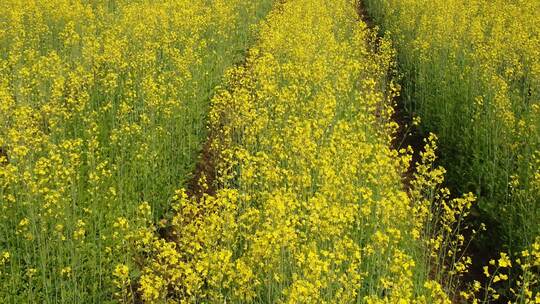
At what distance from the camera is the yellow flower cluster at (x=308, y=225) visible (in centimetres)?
405

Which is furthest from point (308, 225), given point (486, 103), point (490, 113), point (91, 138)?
point (486, 103)

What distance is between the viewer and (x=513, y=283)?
5.87 meters

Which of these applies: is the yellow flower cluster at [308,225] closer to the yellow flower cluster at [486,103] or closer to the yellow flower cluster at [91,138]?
the yellow flower cluster at [91,138]

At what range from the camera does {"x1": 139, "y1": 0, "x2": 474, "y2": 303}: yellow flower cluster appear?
405 cm

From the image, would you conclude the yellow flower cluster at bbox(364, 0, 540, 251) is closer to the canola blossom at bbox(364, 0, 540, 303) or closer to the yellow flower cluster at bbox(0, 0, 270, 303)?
the canola blossom at bbox(364, 0, 540, 303)

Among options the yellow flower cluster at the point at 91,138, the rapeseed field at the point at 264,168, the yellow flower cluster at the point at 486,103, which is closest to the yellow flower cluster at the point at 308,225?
the rapeseed field at the point at 264,168

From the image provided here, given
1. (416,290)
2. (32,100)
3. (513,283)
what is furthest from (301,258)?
(32,100)

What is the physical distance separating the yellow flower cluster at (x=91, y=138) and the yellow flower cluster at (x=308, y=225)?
0.52 meters

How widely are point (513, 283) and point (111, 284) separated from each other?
13.6 feet

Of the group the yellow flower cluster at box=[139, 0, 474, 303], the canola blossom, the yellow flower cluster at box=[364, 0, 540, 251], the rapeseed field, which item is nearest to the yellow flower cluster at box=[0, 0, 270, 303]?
the rapeseed field

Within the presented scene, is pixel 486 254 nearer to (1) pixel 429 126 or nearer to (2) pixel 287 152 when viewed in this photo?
(2) pixel 287 152

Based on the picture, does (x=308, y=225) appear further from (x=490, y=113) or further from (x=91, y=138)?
(x=490, y=113)

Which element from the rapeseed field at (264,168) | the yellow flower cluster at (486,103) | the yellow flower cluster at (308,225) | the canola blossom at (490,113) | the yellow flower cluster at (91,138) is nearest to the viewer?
the yellow flower cluster at (308,225)

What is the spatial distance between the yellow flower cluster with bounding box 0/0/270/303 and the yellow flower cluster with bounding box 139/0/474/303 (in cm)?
52
